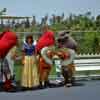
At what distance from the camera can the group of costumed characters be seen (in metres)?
10.2

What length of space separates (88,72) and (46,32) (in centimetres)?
251

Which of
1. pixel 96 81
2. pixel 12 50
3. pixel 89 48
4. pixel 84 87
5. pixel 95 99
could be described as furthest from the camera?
pixel 89 48

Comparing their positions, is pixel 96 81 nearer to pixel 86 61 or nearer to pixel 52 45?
pixel 86 61

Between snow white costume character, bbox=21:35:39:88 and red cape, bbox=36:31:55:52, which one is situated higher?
red cape, bbox=36:31:55:52

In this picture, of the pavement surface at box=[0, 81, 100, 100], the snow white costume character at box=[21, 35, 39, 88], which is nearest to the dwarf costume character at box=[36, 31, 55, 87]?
the snow white costume character at box=[21, 35, 39, 88]

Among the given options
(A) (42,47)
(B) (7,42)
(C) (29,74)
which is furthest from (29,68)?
(B) (7,42)

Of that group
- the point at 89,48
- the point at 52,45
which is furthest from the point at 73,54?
the point at 89,48

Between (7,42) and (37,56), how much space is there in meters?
0.91

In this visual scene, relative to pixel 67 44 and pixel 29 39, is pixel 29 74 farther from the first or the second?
pixel 67 44

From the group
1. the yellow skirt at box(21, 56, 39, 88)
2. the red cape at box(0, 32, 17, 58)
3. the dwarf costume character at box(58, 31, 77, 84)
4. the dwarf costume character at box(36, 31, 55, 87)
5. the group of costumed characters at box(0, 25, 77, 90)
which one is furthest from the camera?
the dwarf costume character at box(58, 31, 77, 84)

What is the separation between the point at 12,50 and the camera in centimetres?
1020

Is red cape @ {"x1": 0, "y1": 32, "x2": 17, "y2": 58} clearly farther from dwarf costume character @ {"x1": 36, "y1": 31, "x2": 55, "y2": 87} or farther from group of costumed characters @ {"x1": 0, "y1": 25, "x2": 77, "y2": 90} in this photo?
dwarf costume character @ {"x1": 36, "y1": 31, "x2": 55, "y2": 87}

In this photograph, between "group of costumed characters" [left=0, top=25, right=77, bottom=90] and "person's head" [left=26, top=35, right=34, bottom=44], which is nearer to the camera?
"group of costumed characters" [left=0, top=25, right=77, bottom=90]

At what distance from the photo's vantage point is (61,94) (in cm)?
987
